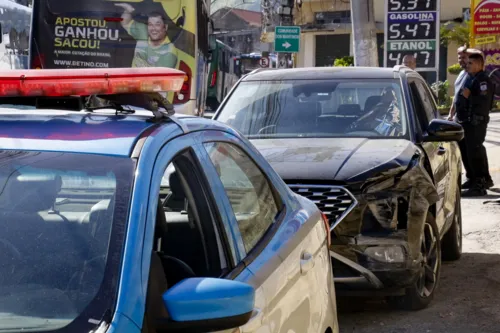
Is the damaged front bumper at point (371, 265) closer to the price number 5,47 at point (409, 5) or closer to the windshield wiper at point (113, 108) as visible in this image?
the windshield wiper at point (113, 108)

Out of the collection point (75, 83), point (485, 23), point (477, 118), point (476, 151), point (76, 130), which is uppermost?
point (75, 83)

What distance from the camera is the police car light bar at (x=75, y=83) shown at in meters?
2.87

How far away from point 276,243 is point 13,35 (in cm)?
1519

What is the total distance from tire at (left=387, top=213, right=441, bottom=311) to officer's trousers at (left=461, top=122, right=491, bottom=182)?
5684 mm

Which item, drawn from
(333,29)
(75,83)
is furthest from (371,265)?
(333,29)

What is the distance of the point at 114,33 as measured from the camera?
14.1 meters

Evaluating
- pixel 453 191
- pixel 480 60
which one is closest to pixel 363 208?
pixel 453 191

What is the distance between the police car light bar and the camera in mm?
2867

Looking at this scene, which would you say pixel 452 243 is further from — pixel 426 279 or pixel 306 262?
pixel 306 262

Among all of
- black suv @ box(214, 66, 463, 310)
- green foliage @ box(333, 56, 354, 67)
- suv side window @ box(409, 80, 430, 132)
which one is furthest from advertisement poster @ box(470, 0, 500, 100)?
suv side window @ box(409, 80, 430, 132)

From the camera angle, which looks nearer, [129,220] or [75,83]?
[129,220]

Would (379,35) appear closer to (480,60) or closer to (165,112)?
(480,60)

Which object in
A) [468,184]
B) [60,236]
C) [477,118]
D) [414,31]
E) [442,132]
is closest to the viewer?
[60,236]

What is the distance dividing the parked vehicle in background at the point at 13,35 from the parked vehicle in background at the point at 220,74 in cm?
1634
